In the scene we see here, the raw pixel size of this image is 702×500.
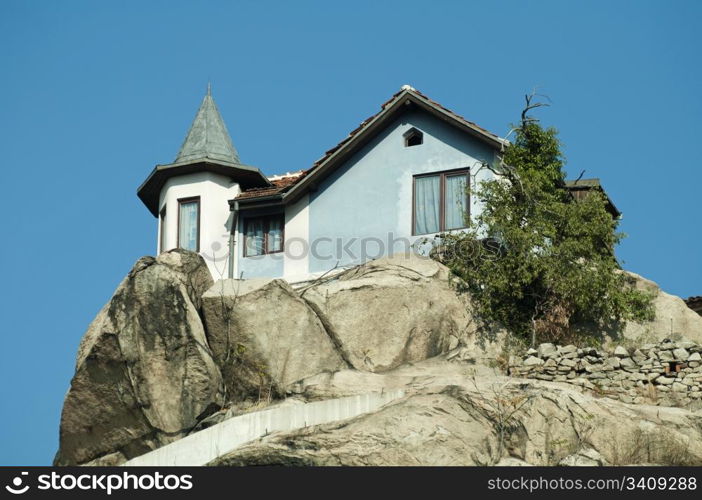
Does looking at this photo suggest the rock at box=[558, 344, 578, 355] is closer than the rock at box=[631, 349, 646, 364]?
No

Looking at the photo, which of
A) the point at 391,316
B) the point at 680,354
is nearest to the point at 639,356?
the point at 680,354

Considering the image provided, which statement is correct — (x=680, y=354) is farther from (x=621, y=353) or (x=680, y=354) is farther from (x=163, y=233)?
(x=163, y=233)

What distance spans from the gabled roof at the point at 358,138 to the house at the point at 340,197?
27mm

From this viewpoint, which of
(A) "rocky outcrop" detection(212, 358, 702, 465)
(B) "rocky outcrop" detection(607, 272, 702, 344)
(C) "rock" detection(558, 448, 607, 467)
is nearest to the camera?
(A) "rocky outcrop" detection(212, 358, 702, 465)

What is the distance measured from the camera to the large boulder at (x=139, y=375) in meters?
35.0

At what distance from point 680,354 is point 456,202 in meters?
8.28

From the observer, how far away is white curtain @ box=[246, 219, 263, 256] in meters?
41.0

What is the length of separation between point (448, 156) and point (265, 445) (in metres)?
13.1

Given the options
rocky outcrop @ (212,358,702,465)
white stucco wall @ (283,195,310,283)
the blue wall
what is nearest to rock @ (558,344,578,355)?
rocky outcrop @ (212,358,702,465)

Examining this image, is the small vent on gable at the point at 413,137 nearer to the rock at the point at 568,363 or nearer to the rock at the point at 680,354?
the rock at the point at 568,363

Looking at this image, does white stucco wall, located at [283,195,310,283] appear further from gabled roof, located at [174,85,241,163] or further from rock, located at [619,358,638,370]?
rock, located at [619,358,638,370]

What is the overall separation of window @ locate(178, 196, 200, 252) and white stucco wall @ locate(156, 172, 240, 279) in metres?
0.11

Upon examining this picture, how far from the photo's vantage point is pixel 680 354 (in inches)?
1312

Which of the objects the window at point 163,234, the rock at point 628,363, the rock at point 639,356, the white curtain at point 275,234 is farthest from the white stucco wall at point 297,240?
the rock at point 639,356
